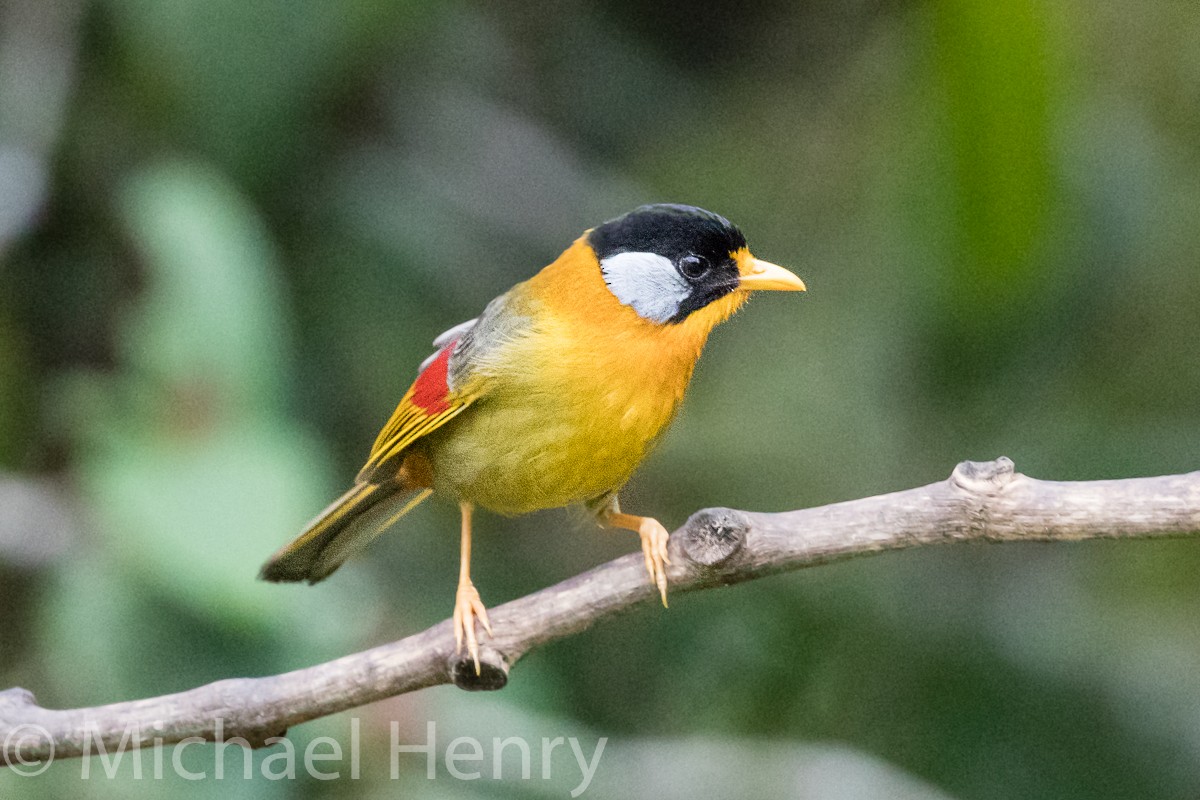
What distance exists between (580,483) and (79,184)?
2.47 m

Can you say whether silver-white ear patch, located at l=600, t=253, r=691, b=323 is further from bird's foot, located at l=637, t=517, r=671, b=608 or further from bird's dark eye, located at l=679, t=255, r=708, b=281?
bird's foot, located at l=637, t=517, r=671, b=608

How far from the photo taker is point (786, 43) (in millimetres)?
5332

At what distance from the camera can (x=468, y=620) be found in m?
2.72

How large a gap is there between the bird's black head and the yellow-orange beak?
0.02 m

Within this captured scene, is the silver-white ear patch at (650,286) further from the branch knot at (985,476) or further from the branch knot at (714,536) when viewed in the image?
the branch knot at (985,476)

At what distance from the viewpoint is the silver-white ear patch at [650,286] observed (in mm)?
3055

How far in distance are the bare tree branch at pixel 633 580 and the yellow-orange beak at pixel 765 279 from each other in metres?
0.80

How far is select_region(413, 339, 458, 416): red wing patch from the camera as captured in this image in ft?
10.4

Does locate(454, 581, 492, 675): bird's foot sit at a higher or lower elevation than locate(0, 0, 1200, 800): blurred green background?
lower

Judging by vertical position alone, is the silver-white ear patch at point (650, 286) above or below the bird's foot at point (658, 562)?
above

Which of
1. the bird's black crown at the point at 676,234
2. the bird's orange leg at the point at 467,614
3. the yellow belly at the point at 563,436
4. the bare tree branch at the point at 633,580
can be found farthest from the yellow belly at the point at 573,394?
the bare tree branch at the point at 633,580

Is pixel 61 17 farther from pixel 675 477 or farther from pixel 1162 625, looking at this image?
pixel 1162 625

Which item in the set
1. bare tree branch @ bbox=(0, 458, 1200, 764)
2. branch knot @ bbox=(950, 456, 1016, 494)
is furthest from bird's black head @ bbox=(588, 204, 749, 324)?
branch knot @ bbox=(950, 456, 1016, 494)

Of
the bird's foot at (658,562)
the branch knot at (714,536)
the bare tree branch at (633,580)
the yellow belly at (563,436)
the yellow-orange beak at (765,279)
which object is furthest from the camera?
the yellow-orange beak at (765,279)
